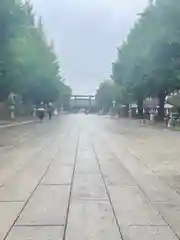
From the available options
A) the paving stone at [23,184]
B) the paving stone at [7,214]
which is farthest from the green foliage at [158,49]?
the paving stone at [7,214]

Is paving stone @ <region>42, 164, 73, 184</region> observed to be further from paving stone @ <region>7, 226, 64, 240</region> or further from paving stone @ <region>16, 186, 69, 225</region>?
paving stone @ <region>7, 226, 64, 240</region>

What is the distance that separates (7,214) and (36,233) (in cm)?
131

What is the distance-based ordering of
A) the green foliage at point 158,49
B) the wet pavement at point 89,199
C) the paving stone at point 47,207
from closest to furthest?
the wet pavement at point 89,199 < the paving stone at point 47,207 < the green foliage at point 158,49

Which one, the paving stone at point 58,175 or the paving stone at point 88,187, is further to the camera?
the paving stone at point 58,175

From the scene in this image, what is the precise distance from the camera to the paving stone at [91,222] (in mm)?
6461

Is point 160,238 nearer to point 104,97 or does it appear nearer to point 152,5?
point 152,5

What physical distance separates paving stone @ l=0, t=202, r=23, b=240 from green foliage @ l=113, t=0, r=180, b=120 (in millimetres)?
35855

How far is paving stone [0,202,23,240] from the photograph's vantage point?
6.81 m

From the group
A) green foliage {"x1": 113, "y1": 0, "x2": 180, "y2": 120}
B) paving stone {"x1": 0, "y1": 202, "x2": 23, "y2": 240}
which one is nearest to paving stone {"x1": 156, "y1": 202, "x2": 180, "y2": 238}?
paving stone {"x1": 0, "y1": 202, "x2": 23, "y2": 240}

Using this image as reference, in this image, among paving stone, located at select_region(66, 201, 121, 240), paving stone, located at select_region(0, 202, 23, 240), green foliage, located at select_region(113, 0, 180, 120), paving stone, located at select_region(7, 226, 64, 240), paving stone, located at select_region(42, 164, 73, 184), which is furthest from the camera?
green foliage, located at select_region(113, 0, 180, 120)

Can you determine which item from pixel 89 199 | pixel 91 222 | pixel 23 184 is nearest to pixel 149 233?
pixel 91 222

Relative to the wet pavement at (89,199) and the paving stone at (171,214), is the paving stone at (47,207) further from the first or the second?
the paving stone at (171,214)

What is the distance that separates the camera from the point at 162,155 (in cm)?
1808

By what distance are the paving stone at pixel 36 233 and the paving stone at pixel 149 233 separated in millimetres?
841
